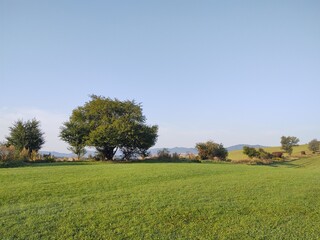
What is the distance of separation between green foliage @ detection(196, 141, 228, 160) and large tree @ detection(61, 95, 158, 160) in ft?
31.4

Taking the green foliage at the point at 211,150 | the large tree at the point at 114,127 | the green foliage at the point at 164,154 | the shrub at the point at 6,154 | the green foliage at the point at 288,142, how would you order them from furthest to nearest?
the green foliage at the point at 288,142, the green foliage at the point at 211,150, the green foliage at the point at 164,154, the large tree at the point at 114,127, the shrub at the point at 6,154

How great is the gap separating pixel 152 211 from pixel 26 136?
27597 millimetres

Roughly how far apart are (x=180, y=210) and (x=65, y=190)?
160 inches

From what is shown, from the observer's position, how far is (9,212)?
20.5 ft

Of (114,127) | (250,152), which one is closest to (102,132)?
(114,127)

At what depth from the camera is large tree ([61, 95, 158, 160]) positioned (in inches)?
1134

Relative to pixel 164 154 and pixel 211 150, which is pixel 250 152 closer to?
pixel 211 150

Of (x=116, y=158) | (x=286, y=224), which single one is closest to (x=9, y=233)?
(x=286, y=224)

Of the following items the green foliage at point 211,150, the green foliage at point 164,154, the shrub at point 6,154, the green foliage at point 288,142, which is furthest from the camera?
the green foliage at point 288,142

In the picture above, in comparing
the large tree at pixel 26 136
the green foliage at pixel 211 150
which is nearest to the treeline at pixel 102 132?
the large tree at pixel 26 136

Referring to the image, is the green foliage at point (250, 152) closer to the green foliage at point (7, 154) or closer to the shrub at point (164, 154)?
the shrub at point (164, 154)

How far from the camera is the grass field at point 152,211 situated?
17.8 feet

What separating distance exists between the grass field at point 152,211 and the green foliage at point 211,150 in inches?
1119

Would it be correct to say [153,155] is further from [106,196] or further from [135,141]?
[106,196]
